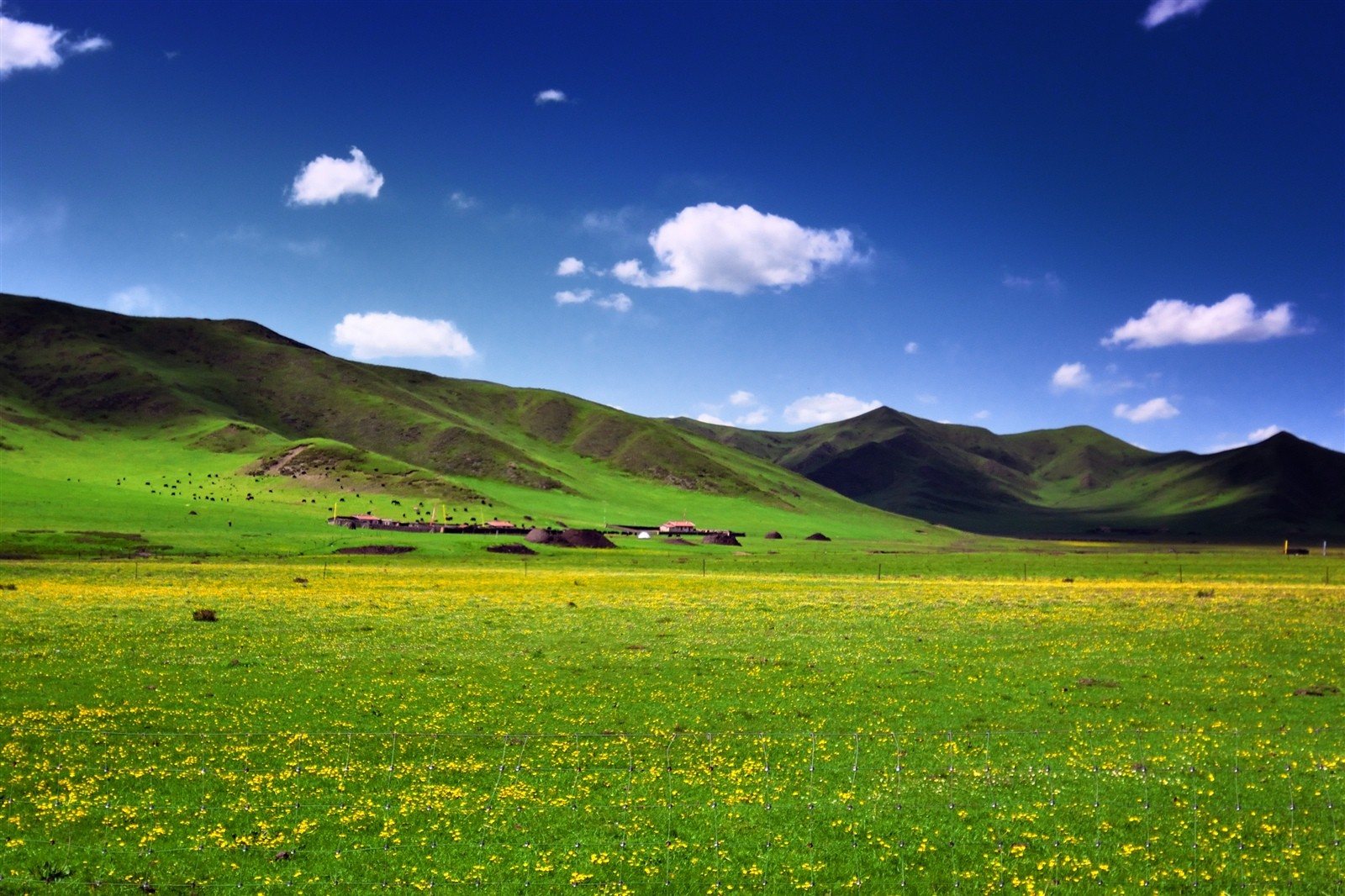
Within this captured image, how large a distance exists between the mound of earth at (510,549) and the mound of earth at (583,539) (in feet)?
53.2

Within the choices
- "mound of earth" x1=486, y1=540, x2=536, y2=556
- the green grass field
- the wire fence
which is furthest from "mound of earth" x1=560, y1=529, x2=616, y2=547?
the wire fence

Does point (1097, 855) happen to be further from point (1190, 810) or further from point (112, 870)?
point (112, 870)

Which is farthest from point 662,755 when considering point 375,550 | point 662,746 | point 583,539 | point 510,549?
point 583,539

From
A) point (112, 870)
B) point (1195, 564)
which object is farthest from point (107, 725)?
point (1195, 564)

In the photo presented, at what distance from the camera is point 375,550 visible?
337 ft

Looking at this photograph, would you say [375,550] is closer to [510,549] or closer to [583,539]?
[510,549]

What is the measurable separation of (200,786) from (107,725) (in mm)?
6545

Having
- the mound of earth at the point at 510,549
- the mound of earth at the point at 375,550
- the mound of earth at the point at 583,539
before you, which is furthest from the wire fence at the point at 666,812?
the mound of earth at the point at 583,539

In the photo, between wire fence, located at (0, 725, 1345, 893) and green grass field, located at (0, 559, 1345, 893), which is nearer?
wire fence, located at (0, 725, 1345, 893)

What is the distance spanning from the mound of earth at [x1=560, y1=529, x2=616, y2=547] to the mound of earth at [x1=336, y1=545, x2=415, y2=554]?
29.5 m

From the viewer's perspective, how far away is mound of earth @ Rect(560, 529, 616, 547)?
12900 centimetres

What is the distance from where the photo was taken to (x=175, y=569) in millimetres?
72812

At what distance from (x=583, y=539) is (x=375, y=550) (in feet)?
120

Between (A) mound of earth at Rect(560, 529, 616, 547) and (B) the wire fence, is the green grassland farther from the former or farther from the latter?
(A) mound of earth at Rect(560, 529, 616, 547)
